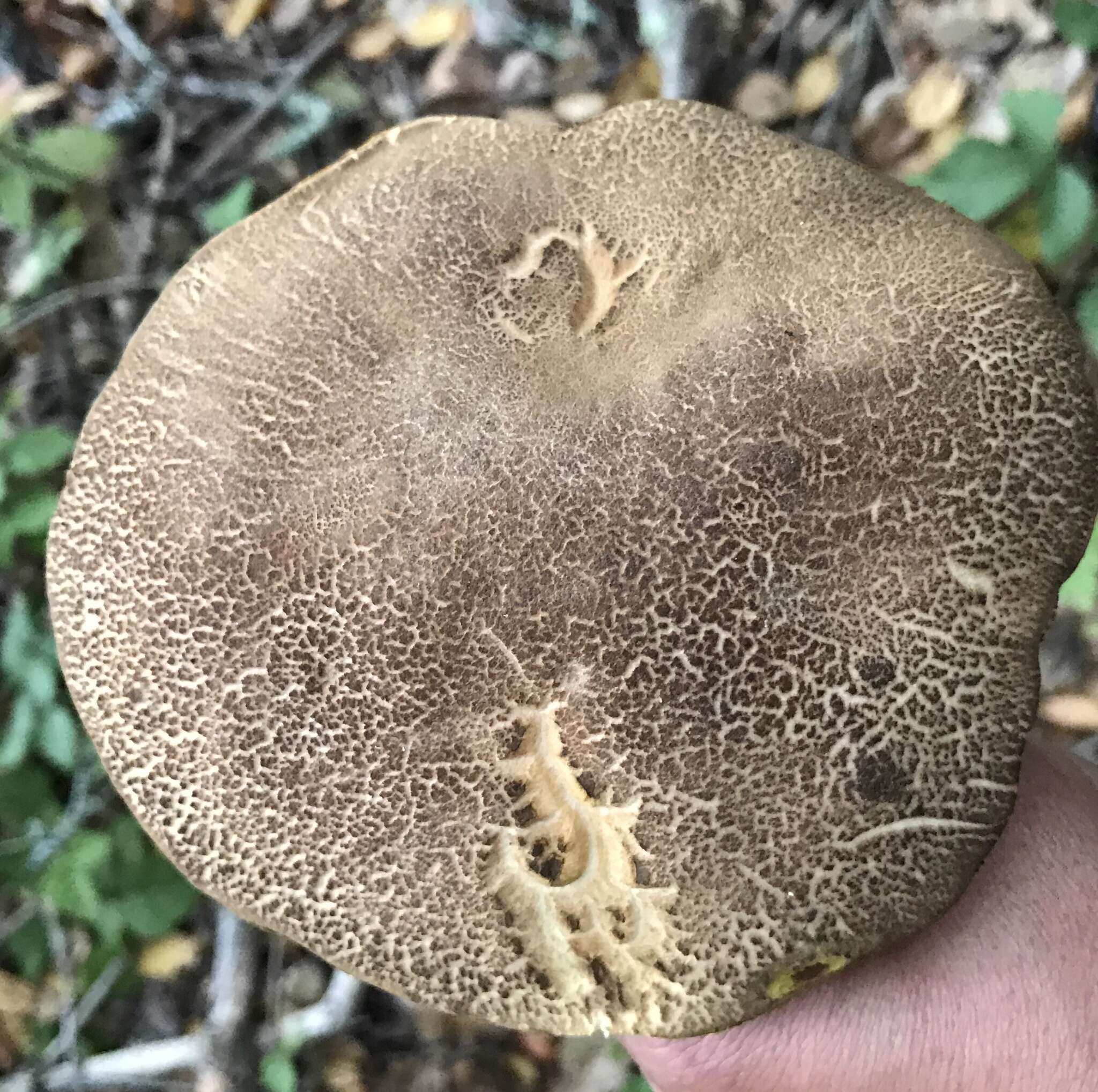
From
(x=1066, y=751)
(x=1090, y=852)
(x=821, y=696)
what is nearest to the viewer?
(x=821, y=696)

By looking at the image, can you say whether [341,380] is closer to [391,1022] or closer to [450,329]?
[450,329]

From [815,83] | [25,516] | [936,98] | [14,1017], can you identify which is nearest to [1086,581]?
[936,98]

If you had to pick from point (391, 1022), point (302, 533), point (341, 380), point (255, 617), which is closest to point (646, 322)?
point (341, 380)

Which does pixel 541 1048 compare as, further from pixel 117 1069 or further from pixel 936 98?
pixel 936 98

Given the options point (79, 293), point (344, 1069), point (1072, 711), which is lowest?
point (344, 1069)

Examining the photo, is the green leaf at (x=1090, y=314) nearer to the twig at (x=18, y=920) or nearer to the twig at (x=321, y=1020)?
the twig at (x=321, y=1020)

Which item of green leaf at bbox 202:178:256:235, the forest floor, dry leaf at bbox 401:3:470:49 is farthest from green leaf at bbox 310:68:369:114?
green leaf at bbox 202:178:256:235
